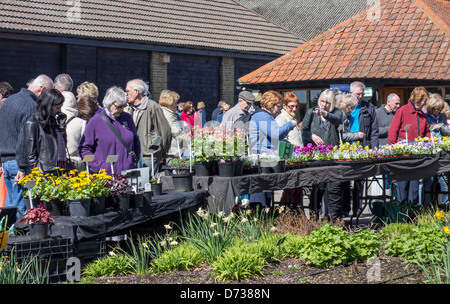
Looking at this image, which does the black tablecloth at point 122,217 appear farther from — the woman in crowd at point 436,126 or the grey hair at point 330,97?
the woman in crowd at point 436,126

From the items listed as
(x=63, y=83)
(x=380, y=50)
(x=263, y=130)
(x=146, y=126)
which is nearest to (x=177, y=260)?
(x=263, y=130)

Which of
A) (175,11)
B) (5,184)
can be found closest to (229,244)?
(5,184)

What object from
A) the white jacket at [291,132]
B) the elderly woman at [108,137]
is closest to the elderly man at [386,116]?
the white jacket at [291,132]

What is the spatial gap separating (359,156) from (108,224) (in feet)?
12.8

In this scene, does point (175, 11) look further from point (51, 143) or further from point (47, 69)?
point (51, 143)

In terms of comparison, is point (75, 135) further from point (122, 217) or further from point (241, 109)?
point (241, 109)

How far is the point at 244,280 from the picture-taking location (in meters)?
5.64

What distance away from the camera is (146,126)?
29.3 ft

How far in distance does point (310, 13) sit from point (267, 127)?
119 ft

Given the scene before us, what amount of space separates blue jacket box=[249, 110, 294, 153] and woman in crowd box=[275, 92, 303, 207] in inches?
18.0

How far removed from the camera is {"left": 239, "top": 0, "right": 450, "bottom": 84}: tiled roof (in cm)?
1786

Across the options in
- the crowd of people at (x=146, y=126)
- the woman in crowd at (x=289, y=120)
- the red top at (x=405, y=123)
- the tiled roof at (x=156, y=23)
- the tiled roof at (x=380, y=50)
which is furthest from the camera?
the tiled roof at (x=156, y=23)

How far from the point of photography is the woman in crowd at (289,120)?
30.2 ft

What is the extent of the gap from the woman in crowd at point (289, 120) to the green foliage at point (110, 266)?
355 cm
